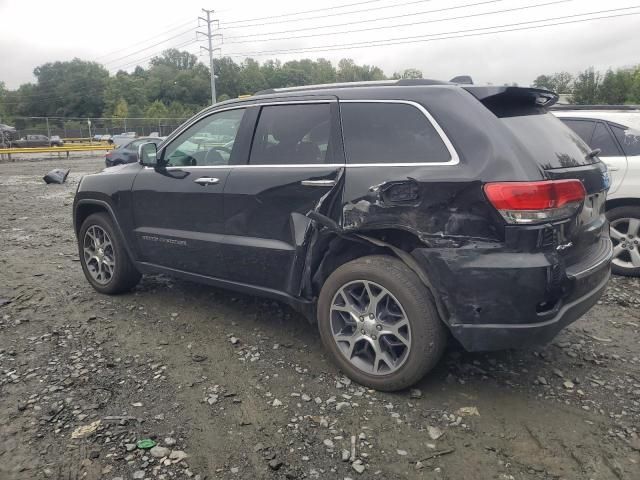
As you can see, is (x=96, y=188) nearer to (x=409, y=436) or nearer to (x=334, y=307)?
(x=334, y=307)

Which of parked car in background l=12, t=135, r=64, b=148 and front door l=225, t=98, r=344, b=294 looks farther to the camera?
parked car in background l=12, t=135, r=64, b=148

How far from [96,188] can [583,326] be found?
4555 mm

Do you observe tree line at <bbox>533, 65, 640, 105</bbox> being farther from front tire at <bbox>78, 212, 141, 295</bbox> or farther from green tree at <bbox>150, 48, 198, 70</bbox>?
green tree at <bbox>150, 48, 198, 70</bbox>

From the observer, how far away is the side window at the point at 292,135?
358 centimetres

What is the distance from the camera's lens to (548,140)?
3.20m

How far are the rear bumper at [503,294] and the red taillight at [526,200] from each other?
8.2 inches

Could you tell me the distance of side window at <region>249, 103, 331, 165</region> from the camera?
3583mm

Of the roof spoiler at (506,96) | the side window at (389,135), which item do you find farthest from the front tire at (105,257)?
the roof spoiler at (506,96)

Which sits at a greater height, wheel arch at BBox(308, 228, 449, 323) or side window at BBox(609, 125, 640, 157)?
side window at BBox(609, 125, 640, 157)

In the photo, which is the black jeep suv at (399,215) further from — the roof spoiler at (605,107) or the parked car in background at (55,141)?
the parked car in background at (55,141)

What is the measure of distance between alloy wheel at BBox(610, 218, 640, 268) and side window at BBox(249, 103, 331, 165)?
3.70 metres

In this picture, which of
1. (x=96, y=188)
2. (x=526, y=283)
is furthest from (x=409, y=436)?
(x=96, y=188)

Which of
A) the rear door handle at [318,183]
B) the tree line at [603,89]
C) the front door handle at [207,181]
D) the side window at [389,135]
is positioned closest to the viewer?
Result: the side window at [389,135]

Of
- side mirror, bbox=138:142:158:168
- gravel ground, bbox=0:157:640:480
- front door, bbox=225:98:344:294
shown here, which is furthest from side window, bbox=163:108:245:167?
gravel ground, bbox=0:157:640:480
